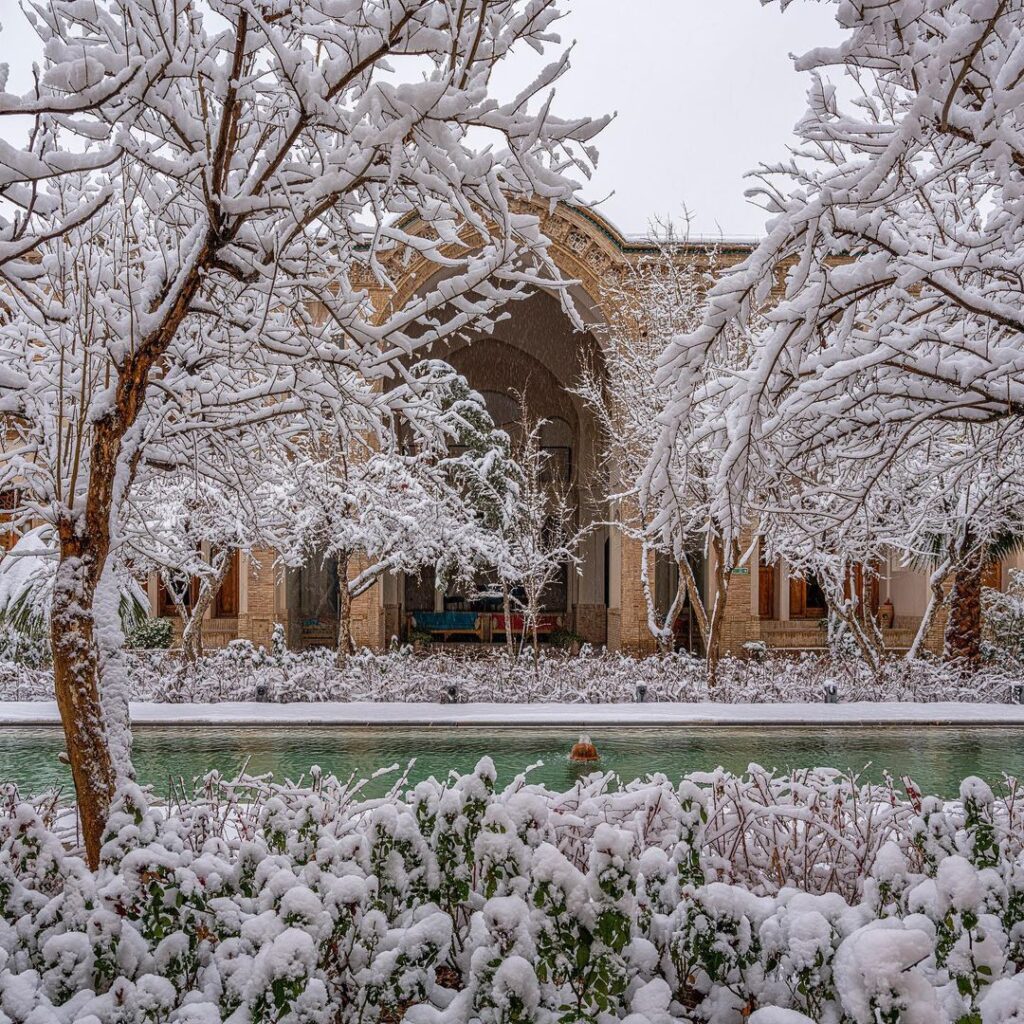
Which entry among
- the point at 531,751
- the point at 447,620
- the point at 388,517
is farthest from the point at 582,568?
the point at 531,751

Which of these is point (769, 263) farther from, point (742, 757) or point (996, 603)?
point (996, 603)

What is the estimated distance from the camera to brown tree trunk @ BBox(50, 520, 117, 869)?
14.0ft

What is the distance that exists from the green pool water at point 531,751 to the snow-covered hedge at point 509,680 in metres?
2.15

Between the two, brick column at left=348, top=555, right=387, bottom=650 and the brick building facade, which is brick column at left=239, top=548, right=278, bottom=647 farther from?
brick column at left=348, top=555, right=387, bottom=650

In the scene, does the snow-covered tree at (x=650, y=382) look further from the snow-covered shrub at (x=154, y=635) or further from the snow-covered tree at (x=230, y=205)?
the snow-covered shrub at (x=154, y=635)

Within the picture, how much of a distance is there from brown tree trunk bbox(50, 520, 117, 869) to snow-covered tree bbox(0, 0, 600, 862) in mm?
10

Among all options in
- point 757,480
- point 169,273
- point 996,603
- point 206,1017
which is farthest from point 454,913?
point 996,603

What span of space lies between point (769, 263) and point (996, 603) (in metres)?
18.6

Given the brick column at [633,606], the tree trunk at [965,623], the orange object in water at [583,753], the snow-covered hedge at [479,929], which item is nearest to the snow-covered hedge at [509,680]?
the tree trunk at [965,623]

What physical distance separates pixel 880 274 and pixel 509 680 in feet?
42.5

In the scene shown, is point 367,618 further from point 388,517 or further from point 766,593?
point 766,593

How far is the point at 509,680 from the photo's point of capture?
16.4m

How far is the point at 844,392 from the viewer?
4637 mm

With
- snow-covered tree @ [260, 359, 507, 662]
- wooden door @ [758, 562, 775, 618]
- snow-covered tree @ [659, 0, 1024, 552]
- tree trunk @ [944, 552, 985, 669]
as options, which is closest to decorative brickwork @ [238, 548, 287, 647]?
snow-covered tree @ [260, 359, 507, 662]
